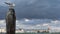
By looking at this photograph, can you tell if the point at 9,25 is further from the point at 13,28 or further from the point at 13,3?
the point at 13,3

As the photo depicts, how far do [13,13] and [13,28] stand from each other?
22.1 inches

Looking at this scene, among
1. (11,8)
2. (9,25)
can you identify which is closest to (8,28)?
(9,25)

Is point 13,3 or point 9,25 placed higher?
point 13,3

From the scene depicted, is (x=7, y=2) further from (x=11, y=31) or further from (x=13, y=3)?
(x=11, y=31)

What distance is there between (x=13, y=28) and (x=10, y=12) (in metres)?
0.58

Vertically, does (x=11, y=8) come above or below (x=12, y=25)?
above

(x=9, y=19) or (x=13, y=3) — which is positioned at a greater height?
(x=13, y=3)

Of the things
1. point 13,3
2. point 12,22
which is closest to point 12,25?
point 12,22

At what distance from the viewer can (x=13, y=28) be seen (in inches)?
359

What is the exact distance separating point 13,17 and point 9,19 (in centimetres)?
19

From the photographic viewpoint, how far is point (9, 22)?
9.07 m

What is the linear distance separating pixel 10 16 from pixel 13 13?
8.5 inches

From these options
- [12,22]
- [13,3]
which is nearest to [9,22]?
[12,22]

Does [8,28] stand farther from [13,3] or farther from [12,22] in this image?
[13,3]
